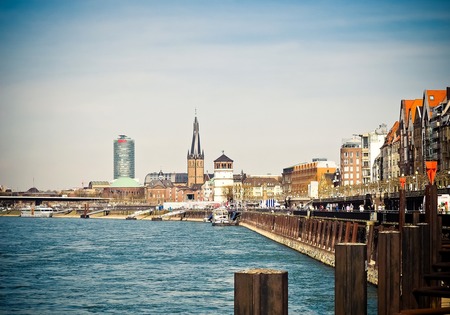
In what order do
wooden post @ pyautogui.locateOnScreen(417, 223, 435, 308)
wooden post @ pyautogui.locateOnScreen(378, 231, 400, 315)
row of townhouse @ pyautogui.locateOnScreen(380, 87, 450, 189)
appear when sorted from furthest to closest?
row of townhouse @ pyautogui.locateOnScreen(380, 87, 450, 189) < wooden post @ pyautogui.locateOnScreen(417, 223, 435, 308) < wooden post @ pyautogui.locateOnScreen(378, 231, 400, 315)

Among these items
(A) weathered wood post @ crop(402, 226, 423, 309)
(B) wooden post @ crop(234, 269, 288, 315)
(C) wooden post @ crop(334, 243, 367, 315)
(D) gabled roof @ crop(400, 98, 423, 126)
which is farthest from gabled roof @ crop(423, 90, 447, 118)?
(B) wooden post @ crop(234, 269, 288, 315)

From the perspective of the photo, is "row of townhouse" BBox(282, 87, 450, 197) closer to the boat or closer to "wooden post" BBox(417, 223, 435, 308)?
the boat

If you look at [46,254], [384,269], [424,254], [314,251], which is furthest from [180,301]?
[46,254]

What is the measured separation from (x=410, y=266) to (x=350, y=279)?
547cm

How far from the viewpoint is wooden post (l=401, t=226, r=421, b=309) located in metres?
15.5

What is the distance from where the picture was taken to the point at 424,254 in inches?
680

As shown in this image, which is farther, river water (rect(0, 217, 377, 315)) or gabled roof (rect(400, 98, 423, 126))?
gabled roof (rect(400, 98, 423, 126))

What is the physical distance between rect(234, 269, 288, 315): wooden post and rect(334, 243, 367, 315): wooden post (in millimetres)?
2810

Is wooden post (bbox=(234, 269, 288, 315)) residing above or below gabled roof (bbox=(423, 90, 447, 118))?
below

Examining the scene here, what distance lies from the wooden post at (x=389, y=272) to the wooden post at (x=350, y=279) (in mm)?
3819

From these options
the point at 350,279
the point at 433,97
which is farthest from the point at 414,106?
the point at 350,279

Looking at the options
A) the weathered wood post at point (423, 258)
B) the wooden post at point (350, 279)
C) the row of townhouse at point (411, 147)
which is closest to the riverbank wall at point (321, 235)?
the row of townhouse at point (411, 147)

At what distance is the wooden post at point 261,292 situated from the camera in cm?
787

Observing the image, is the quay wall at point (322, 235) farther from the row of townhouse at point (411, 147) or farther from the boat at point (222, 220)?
the boat at point (222, 220)
